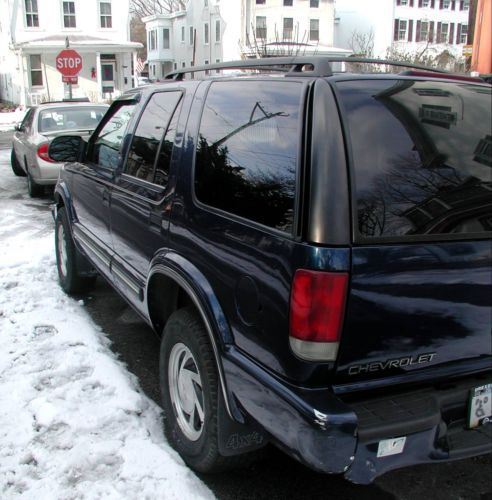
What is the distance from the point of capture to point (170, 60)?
5222 cm

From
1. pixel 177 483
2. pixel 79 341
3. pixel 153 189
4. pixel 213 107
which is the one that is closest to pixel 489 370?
pixel 177 483

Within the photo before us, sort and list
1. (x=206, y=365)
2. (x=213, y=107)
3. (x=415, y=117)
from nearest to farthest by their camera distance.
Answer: (x=415, y=117)
(x=206, y=365)
(x=213, y=107)

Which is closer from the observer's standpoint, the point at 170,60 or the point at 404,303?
the point at 404,303

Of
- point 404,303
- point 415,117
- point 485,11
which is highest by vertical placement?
point 485,11

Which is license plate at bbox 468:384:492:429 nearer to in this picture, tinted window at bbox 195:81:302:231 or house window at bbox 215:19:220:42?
tinted window at bbox 195:81:302:231

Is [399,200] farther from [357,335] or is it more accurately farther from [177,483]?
[177,483]

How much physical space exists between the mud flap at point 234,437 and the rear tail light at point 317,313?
631 millimetres

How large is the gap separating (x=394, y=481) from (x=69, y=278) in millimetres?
3531

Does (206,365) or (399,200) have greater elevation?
(399,200)

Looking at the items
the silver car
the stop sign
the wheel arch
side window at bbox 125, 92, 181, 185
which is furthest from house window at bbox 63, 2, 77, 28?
the wheel arch

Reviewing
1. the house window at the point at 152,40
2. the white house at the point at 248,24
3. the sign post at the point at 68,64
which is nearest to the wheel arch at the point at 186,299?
the sign post at the point at 68,64

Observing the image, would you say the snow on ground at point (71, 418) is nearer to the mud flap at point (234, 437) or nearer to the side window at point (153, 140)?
the mud flap at point (234, 437)

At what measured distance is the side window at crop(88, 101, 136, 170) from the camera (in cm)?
405

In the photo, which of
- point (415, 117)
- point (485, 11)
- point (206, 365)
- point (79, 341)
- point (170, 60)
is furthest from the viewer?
point (170, 60)
